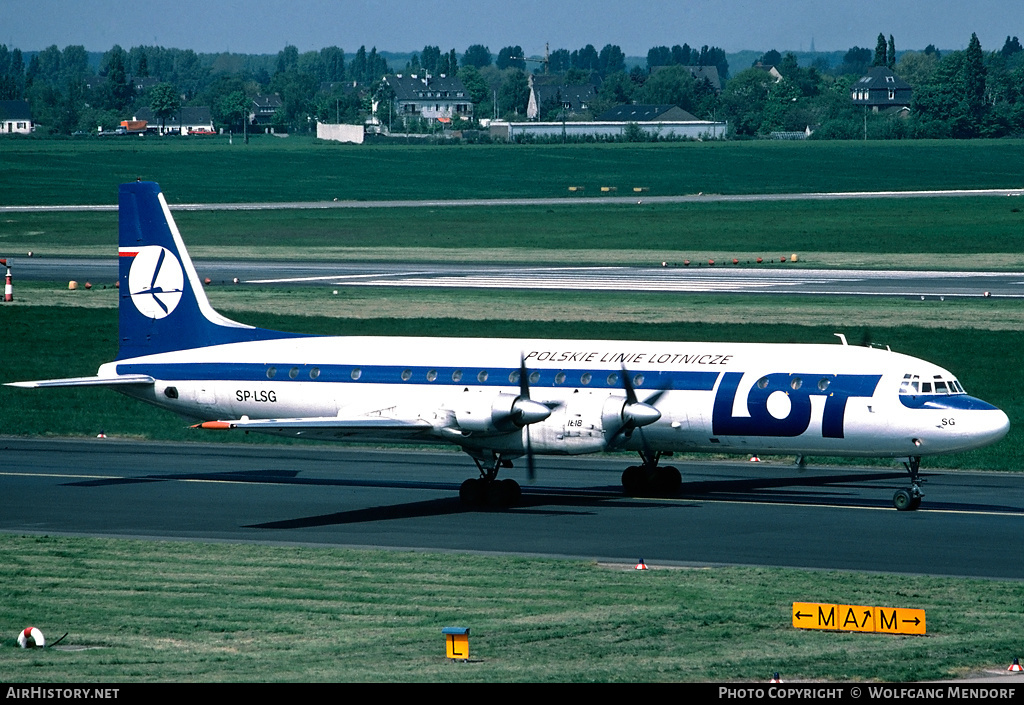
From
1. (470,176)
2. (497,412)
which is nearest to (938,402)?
(497,412)

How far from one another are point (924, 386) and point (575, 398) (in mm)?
7469

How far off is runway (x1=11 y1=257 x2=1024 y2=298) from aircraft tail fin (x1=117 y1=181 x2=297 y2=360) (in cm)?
3811

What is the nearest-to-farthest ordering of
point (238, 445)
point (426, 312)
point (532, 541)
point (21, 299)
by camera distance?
point (532, 541) < point (238, 445) < point (426, 312) < point (21, 299)

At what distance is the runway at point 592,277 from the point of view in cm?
7625

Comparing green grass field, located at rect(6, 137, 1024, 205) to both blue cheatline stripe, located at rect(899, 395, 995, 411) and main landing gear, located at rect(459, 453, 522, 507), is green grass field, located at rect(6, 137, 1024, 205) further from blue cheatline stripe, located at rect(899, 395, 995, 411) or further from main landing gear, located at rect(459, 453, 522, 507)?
blue cheatline stripe, located at rect(899, 395, 995, 411)

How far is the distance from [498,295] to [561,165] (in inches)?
4705

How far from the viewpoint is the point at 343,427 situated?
1328 inches

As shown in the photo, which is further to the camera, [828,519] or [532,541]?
[828,519]

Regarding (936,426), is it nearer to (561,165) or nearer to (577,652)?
(577,652)

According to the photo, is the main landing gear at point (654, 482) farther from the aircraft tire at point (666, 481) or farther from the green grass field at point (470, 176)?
the green grass field at point (470, 176)

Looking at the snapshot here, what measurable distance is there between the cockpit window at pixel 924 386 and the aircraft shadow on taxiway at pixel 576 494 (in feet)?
8.55

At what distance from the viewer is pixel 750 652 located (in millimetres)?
20375

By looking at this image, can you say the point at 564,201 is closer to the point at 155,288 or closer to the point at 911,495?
the point at 155,288
